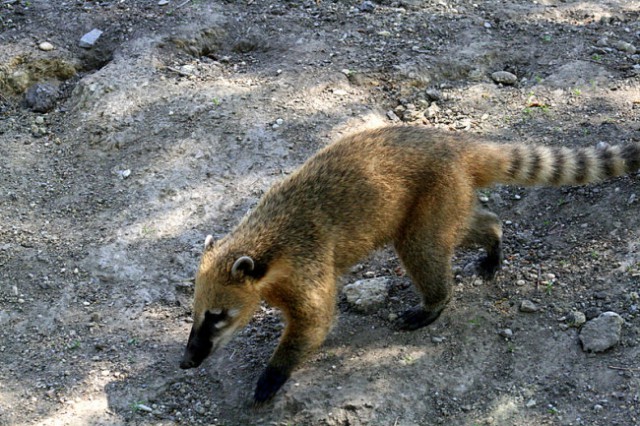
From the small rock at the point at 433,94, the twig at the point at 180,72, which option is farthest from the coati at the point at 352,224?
the twig at the point at 180,72

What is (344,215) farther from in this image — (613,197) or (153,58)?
(153,58)

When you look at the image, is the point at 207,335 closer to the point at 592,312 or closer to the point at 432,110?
the point at 592,312

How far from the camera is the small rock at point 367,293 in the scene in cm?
605

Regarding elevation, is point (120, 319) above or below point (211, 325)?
below

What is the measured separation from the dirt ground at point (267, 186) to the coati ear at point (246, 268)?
0.77m

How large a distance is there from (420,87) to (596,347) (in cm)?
337

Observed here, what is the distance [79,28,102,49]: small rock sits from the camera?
831 centimetres

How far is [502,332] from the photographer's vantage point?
18.6 feet

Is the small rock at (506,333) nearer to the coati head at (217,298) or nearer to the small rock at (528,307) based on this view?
the small rock at (528,307)

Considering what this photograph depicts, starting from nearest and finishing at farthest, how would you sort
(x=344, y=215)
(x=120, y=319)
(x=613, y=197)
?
1. (x=344, y=215)
2. (x=120, y=319)
3. (x=613, y=197)

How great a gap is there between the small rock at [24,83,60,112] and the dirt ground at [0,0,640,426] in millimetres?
86

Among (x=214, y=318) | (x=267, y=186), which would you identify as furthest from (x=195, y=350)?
(x=267, y=186)

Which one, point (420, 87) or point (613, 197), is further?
point (420, 87)

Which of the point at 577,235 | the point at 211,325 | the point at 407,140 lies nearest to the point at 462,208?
the point at 407,140
